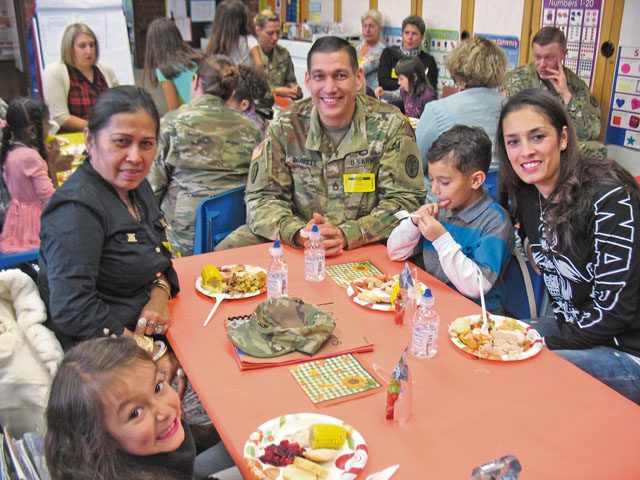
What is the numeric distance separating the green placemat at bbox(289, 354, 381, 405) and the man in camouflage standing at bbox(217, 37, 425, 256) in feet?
3.57

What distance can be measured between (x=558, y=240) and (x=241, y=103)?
2.22 m

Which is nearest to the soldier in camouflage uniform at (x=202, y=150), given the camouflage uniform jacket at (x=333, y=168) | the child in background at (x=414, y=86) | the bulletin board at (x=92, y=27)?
the camouflage uniform jacket at (x=333, y=168)

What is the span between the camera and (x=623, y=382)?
195cm

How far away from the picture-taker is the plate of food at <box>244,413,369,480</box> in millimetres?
1337

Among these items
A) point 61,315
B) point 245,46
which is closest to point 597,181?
point 61,315

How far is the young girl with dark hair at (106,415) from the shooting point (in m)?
1.24

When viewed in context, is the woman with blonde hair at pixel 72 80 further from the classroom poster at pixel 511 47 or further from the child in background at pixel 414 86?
the classroom poster at pixel 511 47

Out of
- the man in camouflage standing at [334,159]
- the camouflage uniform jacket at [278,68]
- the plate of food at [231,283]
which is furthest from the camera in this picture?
the camouflage uniform jacket at [278,68]

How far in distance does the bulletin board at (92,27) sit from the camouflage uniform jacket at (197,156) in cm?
305

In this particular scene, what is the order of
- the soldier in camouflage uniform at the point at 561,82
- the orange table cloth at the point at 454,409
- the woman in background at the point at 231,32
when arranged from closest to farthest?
1. the orange table cloth at the point at 454,409
2. the soldier in camouflage uniform at the point at 561,82
3. the woman in background at the point at 231,32

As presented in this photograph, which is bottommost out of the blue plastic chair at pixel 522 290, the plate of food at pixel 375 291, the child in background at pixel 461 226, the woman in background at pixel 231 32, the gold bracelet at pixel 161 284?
the blue plastic chair at pixel 522 290

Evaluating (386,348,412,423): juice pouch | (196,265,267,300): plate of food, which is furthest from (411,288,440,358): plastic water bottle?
(196,265,267,300): plate of food

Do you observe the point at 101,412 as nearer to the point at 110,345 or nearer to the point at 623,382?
the point at 110,345

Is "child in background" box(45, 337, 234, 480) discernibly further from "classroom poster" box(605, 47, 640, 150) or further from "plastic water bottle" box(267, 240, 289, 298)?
"classroom poster" box(605, 47, 640, 150)
